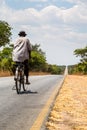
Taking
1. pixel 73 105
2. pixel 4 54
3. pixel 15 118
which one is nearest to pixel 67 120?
pixel 15 118

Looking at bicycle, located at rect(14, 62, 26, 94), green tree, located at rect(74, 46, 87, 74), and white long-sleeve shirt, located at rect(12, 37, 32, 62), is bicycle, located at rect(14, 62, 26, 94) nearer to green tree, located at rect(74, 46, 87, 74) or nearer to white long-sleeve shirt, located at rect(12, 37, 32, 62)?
white long-sleeve shirt, located at rect(12, 37, 32, 62)

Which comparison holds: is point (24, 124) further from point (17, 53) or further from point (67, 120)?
point (17, 53)

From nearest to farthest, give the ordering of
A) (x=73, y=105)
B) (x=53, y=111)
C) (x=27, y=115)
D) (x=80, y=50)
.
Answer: (x=27, y=115) < (x=53, y=111) < (x=73, y=105) < (x=80, y=50)

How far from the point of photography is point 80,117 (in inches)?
384

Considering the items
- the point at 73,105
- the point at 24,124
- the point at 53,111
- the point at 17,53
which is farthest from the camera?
the point at 17,53

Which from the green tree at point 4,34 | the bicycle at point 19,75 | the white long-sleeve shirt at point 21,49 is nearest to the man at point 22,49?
the white long-sleeve shirt at point 21,49

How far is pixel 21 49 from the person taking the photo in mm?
15711

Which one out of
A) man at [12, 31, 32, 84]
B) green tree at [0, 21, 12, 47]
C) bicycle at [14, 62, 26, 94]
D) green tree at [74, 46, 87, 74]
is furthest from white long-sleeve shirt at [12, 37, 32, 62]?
green tree at [74, 46, 87, 74]

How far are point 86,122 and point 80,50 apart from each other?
141 meters

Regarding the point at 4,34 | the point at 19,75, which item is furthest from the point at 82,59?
the point at 19,75

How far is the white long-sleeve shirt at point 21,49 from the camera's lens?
15.5 m

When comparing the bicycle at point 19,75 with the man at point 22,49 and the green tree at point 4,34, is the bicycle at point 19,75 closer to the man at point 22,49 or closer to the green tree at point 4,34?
the man at point 22,49

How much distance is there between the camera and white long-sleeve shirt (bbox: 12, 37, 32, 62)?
51.0ft

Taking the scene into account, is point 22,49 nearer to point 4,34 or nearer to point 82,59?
point 4,34
